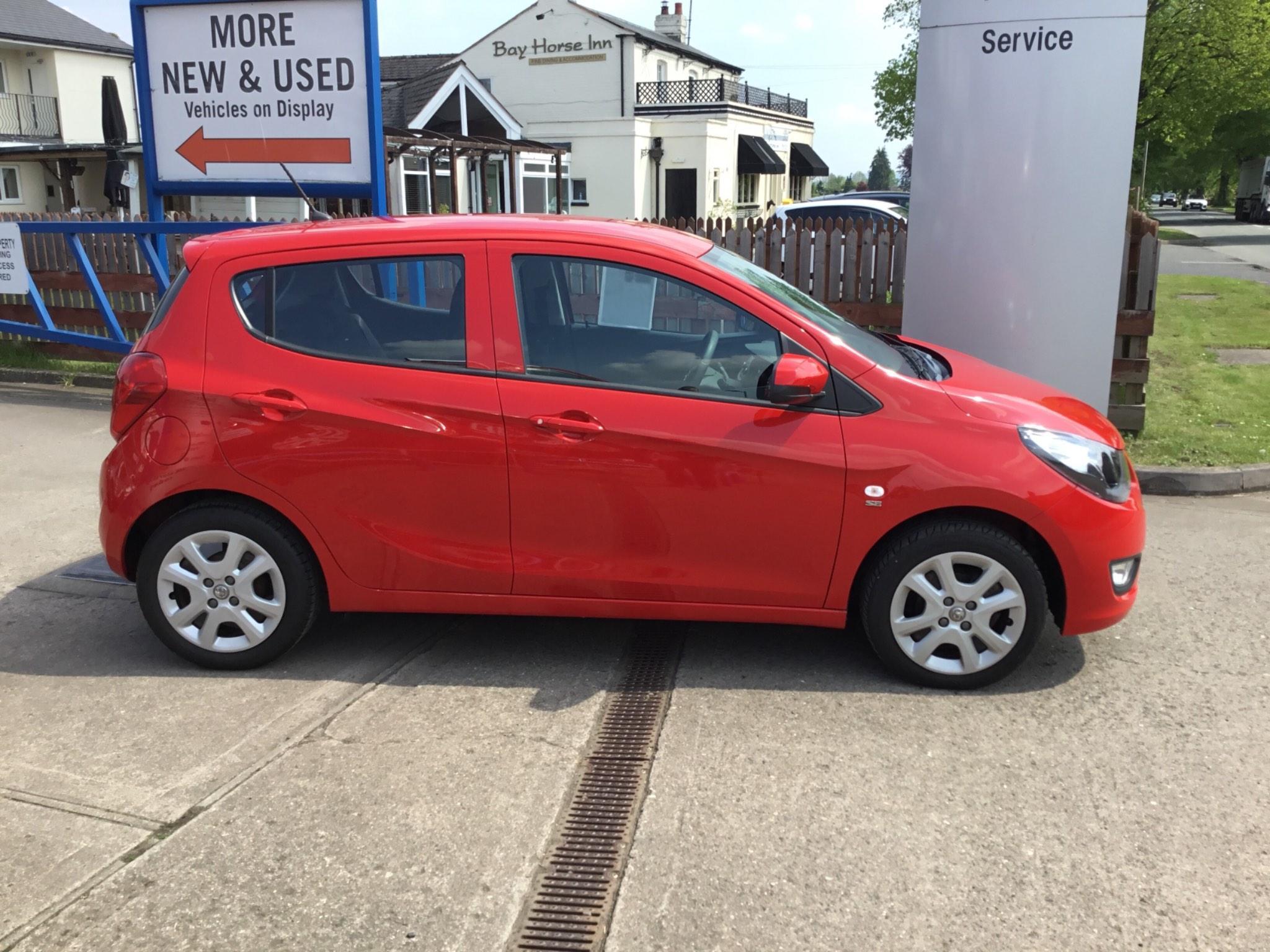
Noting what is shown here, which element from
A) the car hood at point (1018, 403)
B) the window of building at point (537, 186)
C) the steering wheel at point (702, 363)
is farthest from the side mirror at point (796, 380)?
the window of building at point (537, 186)

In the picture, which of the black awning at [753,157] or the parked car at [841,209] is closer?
the parked car at [841,209]

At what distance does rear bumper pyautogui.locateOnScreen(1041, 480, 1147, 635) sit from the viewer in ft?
13.5

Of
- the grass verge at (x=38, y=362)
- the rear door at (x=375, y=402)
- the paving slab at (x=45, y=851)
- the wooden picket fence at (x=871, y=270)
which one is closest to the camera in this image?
the paving slab at (x=45, y=851)

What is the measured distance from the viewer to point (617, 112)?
135 ft

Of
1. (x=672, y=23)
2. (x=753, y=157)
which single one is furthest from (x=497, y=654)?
(x=672, y=23)

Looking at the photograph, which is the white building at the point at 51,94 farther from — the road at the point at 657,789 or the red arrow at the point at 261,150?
the road at the point at 657,789

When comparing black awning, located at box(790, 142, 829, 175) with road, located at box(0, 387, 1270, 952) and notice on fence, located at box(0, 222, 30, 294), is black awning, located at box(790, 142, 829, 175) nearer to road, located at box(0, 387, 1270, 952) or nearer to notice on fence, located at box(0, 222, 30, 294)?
notice on fence, located at box(0, 222, 30, 294)

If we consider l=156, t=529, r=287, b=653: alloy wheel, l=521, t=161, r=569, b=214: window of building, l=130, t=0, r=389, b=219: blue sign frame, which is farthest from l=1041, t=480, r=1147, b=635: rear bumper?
l=521, t=161, r=569, b=214: window of building

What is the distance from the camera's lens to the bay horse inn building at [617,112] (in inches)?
1614

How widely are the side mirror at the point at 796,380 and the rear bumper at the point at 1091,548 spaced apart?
3.12 ft

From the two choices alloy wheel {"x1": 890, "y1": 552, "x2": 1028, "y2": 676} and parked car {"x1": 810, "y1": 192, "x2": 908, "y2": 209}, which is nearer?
alloy wheel {"x1": 890, "y1": 552, "x2": 1028, "y2": 676}

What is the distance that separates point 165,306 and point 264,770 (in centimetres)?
191

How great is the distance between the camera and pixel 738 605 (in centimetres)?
433

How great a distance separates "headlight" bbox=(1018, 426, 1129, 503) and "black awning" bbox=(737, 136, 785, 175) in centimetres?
4190
